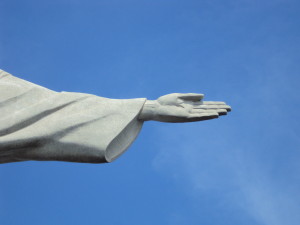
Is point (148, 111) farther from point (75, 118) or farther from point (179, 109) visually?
point (75, 118)

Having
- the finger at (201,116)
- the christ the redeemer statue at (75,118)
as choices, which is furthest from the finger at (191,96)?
the finger at (201,116)

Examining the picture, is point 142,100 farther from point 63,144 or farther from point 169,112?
point 63,144

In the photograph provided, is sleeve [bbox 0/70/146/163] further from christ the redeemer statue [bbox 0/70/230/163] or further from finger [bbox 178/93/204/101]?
finger [bbox 178/93/204/101]

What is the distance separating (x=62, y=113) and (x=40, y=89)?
0.57m

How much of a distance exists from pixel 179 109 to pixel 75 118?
1301 mm

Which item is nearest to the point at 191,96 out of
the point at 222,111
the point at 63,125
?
Answer: the point at 222,111

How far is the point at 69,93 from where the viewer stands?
573 centimetres

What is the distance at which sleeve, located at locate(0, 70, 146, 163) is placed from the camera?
514cm

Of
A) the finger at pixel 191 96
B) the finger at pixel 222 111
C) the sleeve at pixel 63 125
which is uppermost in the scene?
the finger at pixel 191 96

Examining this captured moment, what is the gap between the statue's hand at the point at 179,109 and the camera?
5.68m

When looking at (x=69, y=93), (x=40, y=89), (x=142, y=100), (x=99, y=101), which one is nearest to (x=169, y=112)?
(x=142, y=100)

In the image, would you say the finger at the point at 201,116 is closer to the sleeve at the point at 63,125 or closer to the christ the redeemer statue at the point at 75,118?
the christ the redeemer statue at the point at 75,118

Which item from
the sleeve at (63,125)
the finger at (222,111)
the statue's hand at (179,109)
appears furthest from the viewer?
the finger at (222,111)

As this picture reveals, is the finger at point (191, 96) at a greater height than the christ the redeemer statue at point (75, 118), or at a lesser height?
greater
